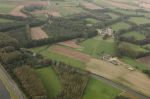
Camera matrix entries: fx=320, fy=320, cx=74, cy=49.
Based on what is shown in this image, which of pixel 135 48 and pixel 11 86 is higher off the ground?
pixel 11 86

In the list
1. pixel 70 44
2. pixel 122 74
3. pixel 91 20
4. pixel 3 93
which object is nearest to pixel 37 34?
pixel 70 44

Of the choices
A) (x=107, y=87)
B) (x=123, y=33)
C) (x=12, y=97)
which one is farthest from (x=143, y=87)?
(x=123, y=33)

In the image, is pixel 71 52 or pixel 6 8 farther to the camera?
pixel 6 8

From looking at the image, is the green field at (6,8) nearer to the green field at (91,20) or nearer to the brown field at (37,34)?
the brown field at (37,34)

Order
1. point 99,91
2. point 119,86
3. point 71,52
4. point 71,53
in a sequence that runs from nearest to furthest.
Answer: point 99,91 < point 119,86 < point 71,53 < point 71,52

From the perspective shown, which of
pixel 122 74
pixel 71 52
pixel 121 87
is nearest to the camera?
pixel 121 87

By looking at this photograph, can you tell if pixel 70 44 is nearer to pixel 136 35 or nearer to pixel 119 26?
pixel 136 35

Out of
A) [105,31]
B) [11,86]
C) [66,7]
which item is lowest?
[105,31]
